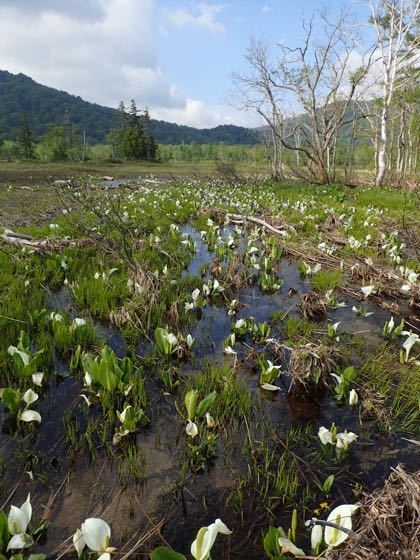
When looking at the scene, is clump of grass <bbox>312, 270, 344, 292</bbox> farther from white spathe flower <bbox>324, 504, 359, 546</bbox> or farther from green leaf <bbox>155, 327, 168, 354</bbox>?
white spathe flower <bbox>324, 504, 359, 546</bbox>

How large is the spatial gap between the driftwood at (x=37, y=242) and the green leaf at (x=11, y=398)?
400cm

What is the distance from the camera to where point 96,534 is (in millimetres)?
1548

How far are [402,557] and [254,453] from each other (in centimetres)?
102

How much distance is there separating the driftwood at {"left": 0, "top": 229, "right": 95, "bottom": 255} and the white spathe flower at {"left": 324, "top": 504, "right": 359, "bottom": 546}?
5657mm

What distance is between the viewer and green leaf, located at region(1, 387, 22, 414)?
241 cm

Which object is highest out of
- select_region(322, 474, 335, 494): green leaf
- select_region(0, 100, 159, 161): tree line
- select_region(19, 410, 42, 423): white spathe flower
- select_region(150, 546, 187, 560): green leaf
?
select_region(0, 100, 159, 161): tree line

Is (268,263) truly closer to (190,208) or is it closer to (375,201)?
(190,208)

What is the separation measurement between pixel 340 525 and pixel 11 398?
6.86 feet

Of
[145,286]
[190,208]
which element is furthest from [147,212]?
[145,286]

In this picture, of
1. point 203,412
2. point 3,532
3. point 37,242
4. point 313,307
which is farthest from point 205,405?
point 37,242

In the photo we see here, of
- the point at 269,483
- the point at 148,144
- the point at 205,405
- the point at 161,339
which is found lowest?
the point at 269,483

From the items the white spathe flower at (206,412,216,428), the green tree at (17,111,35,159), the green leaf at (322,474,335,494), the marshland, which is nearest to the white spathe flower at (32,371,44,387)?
the marshland

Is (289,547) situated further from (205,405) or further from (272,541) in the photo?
(205,405)

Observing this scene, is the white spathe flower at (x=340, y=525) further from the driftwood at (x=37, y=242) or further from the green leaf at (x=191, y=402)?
the driftwood at (x=37, y=242)
